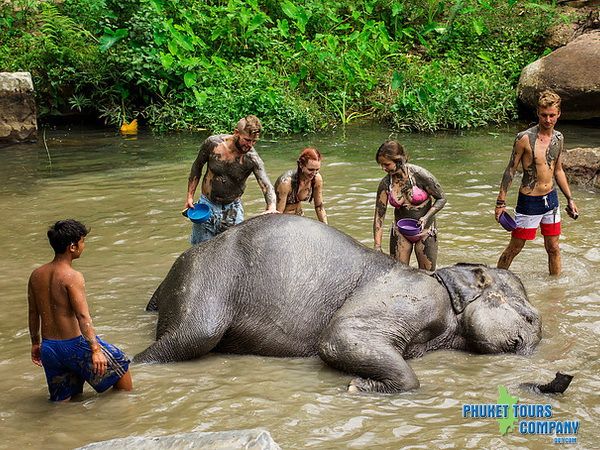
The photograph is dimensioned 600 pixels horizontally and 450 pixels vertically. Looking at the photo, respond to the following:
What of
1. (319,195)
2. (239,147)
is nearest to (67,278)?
(239,147)

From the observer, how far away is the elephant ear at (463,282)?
5.85 m

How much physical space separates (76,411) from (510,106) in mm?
12086

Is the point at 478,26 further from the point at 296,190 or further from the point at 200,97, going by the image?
the point at 296,190

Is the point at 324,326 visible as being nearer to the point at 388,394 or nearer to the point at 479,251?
the point at 388,394

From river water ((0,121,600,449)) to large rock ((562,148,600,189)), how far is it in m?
0.26

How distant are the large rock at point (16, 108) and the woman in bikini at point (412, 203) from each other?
8252mm

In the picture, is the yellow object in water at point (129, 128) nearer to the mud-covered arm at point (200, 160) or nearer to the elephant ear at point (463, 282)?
the mud-covered arm at point (200, 160)

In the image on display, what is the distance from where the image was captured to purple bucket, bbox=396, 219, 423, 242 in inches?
271

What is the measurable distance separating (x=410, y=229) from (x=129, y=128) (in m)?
9.00

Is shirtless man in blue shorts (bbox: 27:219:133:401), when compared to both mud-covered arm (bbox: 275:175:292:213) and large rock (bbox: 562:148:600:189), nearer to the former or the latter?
mud-covered arm (bbox: 275:175:292:213)

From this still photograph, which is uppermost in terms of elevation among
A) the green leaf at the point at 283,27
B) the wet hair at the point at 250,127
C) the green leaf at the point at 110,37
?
the green leaf at the point at 283,27

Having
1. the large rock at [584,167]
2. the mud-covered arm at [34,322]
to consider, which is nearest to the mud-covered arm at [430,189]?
the mud-covered arm at [34,322]

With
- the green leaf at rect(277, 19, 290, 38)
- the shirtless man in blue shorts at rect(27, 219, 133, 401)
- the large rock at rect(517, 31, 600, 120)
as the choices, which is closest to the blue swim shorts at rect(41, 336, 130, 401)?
the shirtless man in blue shorts at rect(27, 219, 133, 401)

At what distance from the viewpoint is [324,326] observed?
18.6ft
